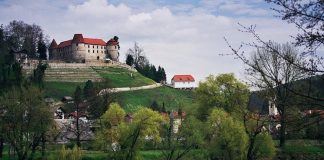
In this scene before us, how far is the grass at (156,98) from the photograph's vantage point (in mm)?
Result: 90750

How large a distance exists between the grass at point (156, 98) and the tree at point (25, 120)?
45523 millimetres

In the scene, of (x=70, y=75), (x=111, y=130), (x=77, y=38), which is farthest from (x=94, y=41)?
(x=111, y=130)

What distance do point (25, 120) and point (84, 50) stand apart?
9165cm

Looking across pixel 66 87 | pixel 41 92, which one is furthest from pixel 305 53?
pixel 66 87

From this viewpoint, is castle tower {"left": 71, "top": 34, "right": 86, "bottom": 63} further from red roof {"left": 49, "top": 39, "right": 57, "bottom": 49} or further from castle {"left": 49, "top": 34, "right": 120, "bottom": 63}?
red roof {"left": 49, "top": 39, "right": 57, "bottom": 49}

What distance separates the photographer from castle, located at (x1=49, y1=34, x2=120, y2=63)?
12875cm

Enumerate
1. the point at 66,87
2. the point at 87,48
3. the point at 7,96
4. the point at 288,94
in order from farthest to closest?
the point at 87,48
the point at 66,87
the point at 7,96
the point at 288,94

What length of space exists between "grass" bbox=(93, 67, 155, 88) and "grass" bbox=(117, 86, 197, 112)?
4505mm

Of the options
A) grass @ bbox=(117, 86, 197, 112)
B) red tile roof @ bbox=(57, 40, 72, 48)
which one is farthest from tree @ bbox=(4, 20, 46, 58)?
grass @ bbox=(117, 86, 197, 112)

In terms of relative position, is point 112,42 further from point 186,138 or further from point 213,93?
point 186,138

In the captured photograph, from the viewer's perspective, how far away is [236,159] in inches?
1366

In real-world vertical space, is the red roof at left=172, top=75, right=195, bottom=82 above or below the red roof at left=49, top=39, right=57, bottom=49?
below

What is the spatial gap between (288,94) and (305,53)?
85 cm

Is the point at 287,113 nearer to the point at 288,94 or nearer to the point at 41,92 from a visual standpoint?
the point at 288,94
